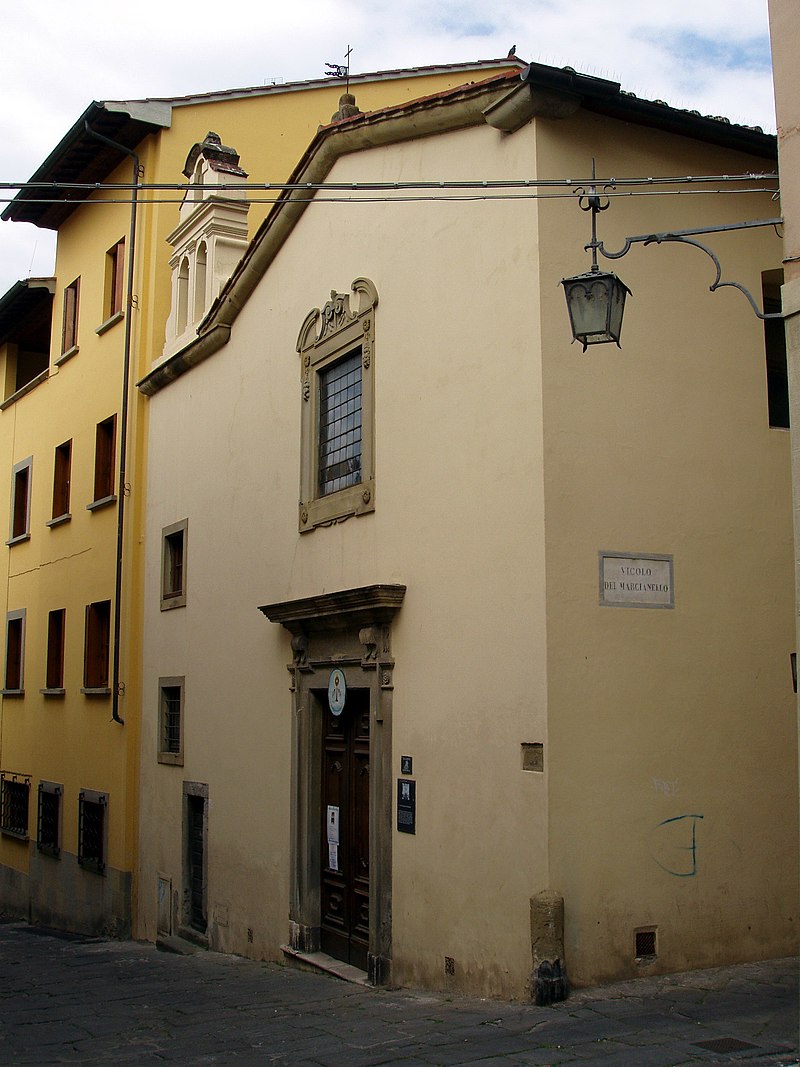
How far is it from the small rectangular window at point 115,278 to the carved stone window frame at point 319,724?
8277 mm

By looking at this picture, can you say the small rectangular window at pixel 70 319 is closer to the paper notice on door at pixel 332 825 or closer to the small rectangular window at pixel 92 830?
the small rectangular window at pixel 92 830

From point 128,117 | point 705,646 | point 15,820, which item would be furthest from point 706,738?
point 15,820

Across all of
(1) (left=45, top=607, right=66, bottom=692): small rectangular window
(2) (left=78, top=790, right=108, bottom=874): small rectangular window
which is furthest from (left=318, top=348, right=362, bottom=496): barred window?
(1) (left=45, top=607, right=66, bottom=692): small rectangular window

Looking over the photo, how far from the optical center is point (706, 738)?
28.7ft

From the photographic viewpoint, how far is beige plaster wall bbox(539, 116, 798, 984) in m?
8.27

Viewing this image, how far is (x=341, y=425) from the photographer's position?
1157cm

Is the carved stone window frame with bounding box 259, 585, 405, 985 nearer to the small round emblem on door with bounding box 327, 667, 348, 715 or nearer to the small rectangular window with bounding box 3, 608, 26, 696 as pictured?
the small round emblem on door with bounding box 327, 667, 348, 715

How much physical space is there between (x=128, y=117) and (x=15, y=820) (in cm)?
1256

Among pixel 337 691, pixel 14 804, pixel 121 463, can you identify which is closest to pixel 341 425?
pixel 337 691

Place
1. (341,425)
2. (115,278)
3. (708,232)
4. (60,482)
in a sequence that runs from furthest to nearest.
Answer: (60,482), (115,278), (341,425), (708,232)

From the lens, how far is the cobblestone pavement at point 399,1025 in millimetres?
6840

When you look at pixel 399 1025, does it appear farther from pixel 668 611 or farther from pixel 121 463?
pixel 121 463

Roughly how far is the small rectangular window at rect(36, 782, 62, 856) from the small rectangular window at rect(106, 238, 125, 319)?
7758 millimetres

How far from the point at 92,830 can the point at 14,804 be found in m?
4.90
